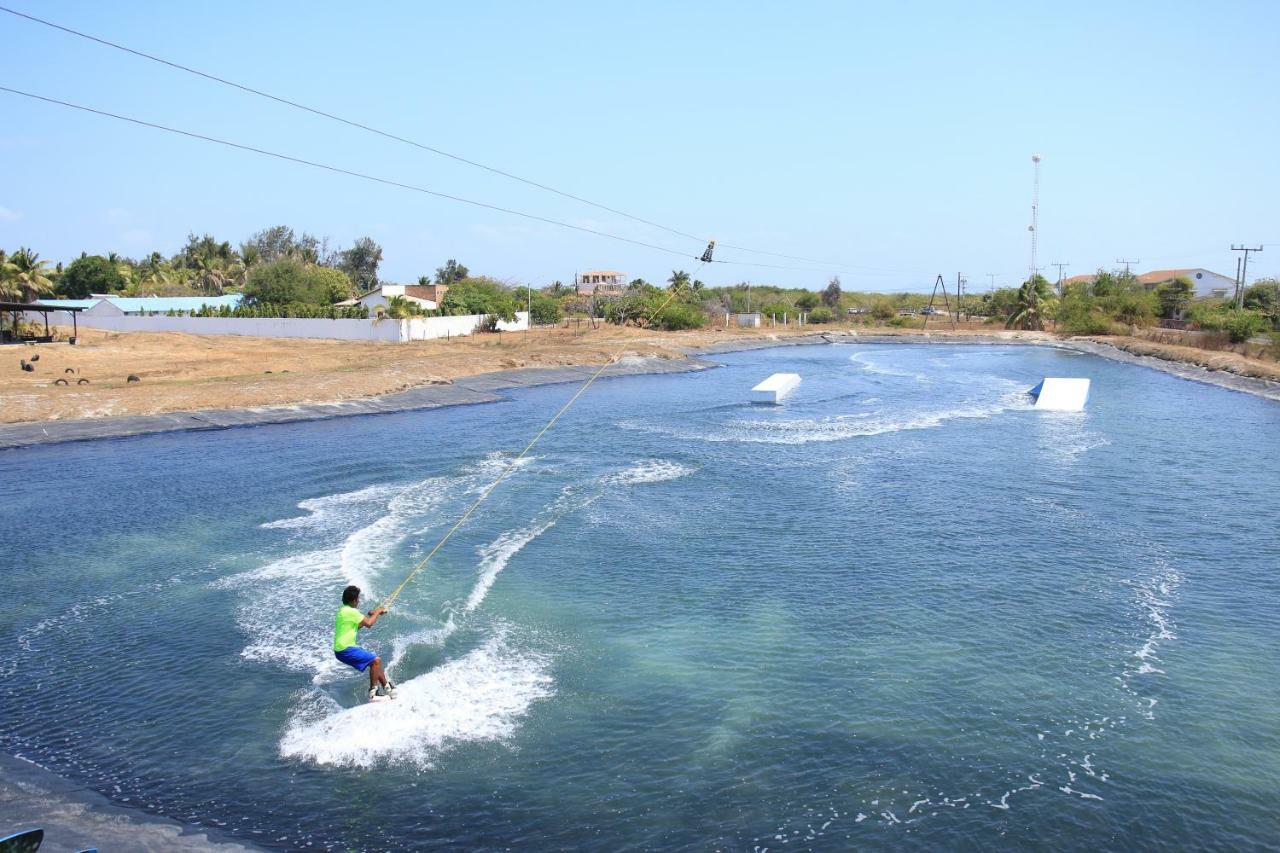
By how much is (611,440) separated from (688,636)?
19.5 m

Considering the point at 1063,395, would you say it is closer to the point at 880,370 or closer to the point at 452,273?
the point at 880,370

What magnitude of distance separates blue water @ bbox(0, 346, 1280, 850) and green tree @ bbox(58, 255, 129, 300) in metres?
67.2

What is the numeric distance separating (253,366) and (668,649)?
4110 centimetres

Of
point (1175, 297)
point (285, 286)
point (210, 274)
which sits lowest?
point (285, 286)

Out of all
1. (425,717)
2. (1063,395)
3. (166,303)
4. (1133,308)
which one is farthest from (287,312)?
(1133,308)

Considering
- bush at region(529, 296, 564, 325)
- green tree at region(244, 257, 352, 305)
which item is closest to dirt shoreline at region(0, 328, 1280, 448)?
bush at region(529, 296, 564, 325)

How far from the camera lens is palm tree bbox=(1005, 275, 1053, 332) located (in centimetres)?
9844

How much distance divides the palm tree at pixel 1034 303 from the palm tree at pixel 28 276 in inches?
3600

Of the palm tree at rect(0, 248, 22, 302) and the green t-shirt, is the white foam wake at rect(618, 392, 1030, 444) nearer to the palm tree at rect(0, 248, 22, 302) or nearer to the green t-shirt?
the green t-shirt

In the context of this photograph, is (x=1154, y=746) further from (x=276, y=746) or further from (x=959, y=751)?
(x=276, y=746)

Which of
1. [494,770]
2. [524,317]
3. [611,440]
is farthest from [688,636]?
[524,317]

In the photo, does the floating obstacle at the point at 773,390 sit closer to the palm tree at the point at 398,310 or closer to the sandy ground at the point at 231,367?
the sandy ground at the point at 231,367

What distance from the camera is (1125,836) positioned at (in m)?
9.99

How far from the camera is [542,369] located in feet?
189
